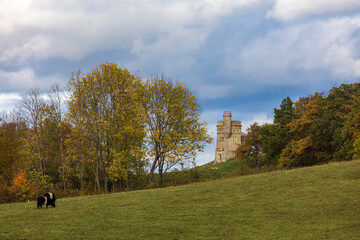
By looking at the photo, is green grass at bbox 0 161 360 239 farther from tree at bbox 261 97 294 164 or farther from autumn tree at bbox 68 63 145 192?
tree at bbox 261 97 294 164

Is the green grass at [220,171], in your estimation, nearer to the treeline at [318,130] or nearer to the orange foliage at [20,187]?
the treeline at [318,130]

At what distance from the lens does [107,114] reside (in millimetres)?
48188

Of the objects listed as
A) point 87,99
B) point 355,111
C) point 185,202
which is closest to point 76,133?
point 87,99

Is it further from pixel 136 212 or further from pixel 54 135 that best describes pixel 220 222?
pixel 54 135

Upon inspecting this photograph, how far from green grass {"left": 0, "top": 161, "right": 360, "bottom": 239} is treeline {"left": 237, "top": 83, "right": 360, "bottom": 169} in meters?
22.6

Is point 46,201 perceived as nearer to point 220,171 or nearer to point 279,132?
point 279,132

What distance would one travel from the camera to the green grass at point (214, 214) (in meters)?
18.6

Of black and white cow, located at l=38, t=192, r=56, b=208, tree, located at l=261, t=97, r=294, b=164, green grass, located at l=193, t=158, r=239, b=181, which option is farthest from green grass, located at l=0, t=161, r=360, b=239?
green grass, located at l=193, t=158, r=239, b=181

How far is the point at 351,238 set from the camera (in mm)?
17469

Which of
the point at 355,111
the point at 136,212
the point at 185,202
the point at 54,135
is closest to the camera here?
the point at 136,212

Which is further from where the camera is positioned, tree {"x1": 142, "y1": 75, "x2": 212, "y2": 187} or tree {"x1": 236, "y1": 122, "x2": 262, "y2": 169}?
tree {"x1": 236, "y1": 122, "x2": 262, "y2": 169}

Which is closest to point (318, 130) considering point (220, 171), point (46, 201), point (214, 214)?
point (220, 171)

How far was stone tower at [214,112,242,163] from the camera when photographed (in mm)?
106688

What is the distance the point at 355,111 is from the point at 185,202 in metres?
34.3
